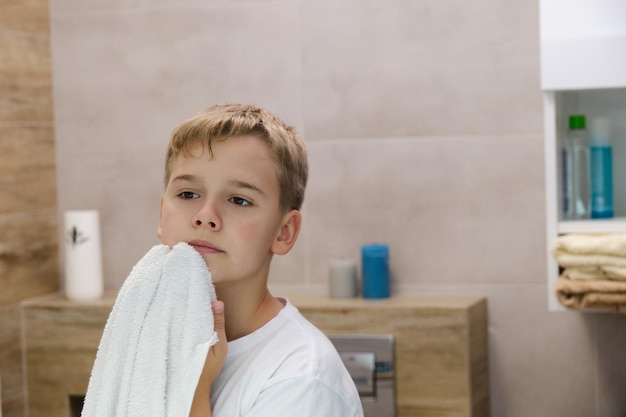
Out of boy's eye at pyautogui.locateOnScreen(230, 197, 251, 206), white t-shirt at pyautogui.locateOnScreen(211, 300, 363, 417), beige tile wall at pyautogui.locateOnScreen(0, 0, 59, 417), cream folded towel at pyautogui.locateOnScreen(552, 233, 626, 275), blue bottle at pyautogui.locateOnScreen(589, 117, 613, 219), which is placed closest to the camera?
white t-shirt at pyautogui.locateOnScreen(211, 300, 363, 417)

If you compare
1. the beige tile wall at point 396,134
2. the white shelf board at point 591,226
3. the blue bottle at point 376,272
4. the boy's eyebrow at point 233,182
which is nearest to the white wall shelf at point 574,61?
the white shelf board at point 591,226

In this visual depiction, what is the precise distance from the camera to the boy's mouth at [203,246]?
1311 millimetres

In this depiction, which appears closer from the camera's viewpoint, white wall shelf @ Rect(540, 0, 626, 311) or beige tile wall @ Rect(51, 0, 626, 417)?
white wall shelf @ Rect(540, 0, 626, 311)

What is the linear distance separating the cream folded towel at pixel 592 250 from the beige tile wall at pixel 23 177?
1.50 metres

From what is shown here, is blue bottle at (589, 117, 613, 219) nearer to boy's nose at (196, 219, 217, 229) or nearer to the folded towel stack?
the folded towel stack

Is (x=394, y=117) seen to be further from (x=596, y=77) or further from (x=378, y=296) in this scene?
(x=596, y=77)

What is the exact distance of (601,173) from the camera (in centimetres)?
216

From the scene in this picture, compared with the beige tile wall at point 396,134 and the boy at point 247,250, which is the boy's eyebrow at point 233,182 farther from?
the beige tile wall at point 396,134

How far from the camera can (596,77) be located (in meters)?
1.97

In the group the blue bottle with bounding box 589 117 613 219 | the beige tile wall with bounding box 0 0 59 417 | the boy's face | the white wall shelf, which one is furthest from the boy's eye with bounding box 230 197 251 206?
the beige tile wall with bounding box 0 0 59 417

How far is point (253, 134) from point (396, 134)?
3.89 feet

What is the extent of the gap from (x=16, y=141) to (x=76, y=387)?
0.72 meters

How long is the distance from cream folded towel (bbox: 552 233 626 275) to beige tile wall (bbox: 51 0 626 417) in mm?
407

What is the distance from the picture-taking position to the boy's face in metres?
1.31
